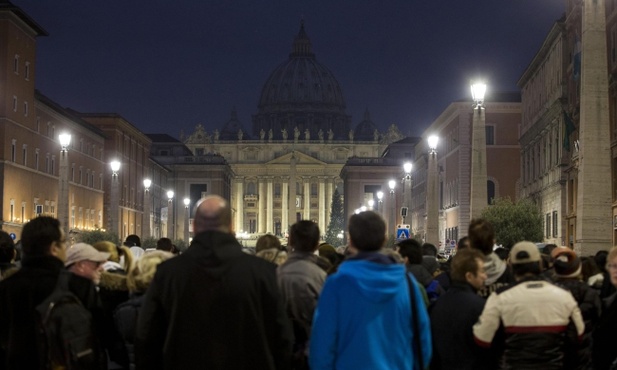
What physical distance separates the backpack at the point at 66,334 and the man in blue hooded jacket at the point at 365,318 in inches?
60.1

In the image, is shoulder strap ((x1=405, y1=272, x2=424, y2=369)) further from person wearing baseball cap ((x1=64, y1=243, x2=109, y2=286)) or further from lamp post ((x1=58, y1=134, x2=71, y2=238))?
lamp post ((x1=58, y1=134, x2=71, y2=238))

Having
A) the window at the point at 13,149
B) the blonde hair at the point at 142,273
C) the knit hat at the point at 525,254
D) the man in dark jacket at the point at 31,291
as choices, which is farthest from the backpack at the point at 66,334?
the window at the point at 13,149

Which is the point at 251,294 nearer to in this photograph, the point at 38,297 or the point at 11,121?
the point at 38,297

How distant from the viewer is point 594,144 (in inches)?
951

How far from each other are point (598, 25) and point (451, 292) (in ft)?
54.3

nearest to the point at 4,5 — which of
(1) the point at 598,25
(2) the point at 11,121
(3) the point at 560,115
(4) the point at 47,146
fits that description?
(2) the point at 11,121

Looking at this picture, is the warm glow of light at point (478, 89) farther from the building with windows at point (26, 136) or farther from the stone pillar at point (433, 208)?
the building with windows at point (26, 136)

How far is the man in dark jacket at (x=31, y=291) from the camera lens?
8.23m

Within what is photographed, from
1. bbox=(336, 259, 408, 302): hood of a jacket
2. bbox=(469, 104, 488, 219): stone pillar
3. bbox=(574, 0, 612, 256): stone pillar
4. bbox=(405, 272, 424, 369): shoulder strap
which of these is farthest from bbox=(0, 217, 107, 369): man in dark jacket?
bbox=(469, 104, 488, 219): stone pillar

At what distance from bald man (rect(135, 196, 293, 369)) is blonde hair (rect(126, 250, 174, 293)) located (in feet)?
7.05

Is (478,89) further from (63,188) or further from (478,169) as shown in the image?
(63,188)

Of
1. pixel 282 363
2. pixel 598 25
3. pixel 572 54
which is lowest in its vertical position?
pixel 282 363

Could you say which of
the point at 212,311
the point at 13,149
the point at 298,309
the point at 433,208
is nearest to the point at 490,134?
the point at 13,149

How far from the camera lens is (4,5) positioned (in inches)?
2539
